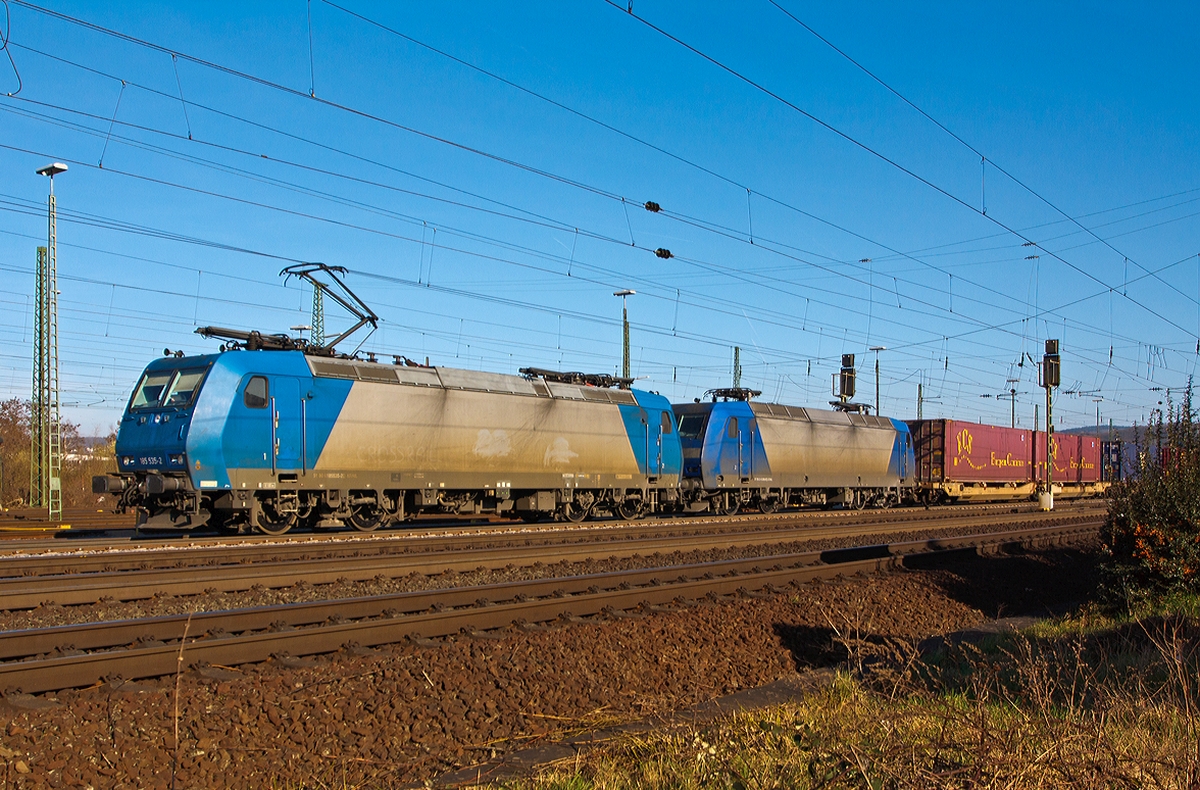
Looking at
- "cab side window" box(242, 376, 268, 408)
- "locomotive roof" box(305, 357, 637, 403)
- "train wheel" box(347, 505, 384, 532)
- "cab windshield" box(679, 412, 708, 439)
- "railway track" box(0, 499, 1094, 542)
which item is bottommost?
"railway track" box(0, 499, 1094, 542)

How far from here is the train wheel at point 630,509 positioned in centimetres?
2553

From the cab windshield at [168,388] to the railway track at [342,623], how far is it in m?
9.14

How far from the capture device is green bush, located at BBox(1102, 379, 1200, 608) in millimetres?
10562

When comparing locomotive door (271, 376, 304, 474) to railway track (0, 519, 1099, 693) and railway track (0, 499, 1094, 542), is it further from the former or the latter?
railway track (0, 519, 1099, 693)

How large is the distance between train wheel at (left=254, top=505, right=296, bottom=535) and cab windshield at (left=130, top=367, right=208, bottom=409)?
103 inches

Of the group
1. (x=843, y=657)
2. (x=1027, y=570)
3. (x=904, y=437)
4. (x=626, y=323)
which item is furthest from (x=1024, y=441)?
(x=843, y=657)

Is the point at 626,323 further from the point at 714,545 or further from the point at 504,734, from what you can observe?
the point at 504,734

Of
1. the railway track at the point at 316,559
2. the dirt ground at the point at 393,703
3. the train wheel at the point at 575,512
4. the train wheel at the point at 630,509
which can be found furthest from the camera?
the train wheel at the point at 630,509

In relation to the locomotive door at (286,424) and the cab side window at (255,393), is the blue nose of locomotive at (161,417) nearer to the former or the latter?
the cab side window at (255,393)

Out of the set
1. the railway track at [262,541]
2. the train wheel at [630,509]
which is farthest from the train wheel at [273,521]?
the train wheel at [630,509]

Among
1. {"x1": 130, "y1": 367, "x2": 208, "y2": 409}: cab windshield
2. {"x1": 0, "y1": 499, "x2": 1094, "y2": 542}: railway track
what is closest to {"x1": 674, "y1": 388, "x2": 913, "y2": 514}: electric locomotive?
{"x1": 0, "y1": 499, "x2": 1094, "y2": 542}: railway track

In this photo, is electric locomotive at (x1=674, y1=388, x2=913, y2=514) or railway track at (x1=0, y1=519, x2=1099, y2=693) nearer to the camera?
railway track at (x1=0, y1=519, x2=1099, y2=693)

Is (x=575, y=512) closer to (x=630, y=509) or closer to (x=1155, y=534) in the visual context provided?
(x=630, y=509)

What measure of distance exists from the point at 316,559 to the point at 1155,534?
11.0 m
